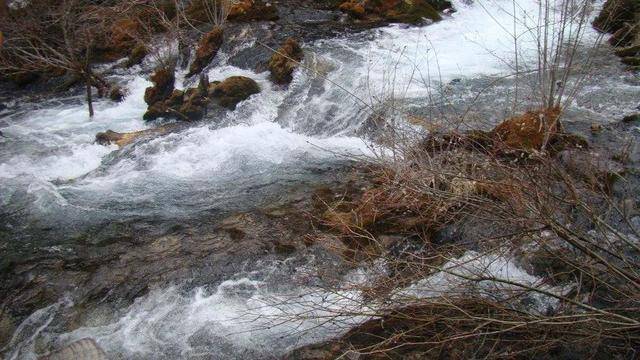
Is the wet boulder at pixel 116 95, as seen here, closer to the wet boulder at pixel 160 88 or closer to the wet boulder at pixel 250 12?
the wet boulder at pixel 160 88

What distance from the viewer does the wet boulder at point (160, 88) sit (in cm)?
832

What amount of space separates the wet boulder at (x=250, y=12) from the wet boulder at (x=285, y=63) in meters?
1.89

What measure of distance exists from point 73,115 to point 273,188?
4274 millimetres

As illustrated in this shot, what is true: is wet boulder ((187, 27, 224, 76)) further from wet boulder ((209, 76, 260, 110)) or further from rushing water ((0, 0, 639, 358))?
wet boulder ((209, 76, 260, 110))

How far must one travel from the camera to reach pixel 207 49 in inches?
369

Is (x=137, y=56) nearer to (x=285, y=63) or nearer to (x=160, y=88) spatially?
(x=160, y=88)

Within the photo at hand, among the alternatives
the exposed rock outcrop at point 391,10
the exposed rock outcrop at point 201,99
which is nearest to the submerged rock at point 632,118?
the exposed rock outcrop at point 391,10

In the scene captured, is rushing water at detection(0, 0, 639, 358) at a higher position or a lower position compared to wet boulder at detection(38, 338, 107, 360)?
higher

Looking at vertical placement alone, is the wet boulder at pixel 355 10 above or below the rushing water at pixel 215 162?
above

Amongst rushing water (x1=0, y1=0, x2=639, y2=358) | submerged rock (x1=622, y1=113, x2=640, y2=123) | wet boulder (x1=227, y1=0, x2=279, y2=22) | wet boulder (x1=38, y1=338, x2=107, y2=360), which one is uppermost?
wet boulder (x1=227, y1=0, x2=279, y2=22)

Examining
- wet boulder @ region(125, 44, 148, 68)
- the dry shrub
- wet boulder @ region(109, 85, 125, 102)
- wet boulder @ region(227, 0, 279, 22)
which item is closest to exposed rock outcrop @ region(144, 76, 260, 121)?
wet boulder @ region(109, 85, 125, 102)

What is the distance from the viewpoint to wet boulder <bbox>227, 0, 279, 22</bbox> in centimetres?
1040

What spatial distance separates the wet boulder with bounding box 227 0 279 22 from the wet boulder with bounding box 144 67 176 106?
8.28 ft

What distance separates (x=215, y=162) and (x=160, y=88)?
238 centimetres
